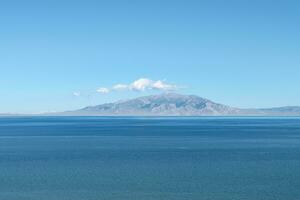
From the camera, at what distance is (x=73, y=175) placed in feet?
191

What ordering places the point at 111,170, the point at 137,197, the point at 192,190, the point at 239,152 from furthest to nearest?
the point at 239,152 < the point at 111,170 < the point at 192,190 < the point at 137,197

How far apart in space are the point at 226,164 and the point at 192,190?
837 inches

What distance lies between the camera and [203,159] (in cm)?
7488

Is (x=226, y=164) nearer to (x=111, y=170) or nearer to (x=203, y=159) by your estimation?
(x=203, y=159)

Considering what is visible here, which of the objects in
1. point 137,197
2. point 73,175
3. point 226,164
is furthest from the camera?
point 226,164

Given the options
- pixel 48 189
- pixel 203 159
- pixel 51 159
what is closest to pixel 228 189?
pixel 48 189

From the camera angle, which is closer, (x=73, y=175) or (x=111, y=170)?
(x=73, y=175)

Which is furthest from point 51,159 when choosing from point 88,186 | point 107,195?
point 107,195

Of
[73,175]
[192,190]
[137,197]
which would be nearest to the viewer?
[137,197]

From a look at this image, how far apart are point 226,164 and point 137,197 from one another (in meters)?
26.3

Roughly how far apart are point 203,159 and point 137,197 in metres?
31.2

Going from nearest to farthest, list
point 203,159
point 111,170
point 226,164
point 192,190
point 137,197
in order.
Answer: point 137,197 < point 192,190 < point 111,170 < point 226,164 < point 203,159

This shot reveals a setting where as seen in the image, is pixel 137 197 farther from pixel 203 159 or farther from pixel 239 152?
pixel 239 152

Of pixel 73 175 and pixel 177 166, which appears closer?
pixel 73 175
